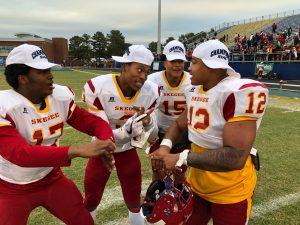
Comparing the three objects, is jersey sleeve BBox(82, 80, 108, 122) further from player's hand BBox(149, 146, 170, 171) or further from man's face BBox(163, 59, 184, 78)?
man's face BBox(163, 59, 184, 78)

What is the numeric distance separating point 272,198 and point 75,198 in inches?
102

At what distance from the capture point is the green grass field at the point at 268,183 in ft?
11.4

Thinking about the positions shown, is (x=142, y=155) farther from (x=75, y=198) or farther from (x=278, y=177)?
(x=75, y=198)

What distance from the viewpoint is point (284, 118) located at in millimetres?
8500

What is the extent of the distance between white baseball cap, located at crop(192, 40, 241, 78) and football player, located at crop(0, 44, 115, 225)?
90 cm

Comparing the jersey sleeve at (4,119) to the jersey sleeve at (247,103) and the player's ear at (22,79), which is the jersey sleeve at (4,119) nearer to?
the player's ear at (22,79)

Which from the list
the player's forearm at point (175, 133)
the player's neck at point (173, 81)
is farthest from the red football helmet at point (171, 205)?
the player's neck at point (173, 81)

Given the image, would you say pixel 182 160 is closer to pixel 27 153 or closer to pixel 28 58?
pixel 27 153

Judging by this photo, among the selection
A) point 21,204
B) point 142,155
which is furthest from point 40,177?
point 142,155

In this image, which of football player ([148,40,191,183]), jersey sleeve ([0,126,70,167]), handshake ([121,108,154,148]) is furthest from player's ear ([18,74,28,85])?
football player ([148,40,191,183])

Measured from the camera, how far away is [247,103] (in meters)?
2.00

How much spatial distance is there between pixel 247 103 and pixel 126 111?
1372mm

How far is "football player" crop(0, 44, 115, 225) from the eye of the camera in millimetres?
2041

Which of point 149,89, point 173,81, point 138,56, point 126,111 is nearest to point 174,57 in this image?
point 173,81
